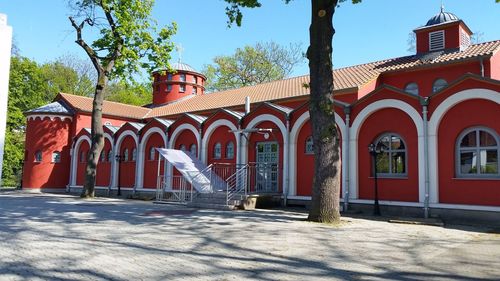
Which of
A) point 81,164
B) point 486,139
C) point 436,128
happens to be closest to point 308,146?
point 436,128

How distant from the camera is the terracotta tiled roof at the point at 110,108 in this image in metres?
32.0

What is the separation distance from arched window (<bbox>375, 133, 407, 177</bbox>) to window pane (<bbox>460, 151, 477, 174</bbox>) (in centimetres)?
193

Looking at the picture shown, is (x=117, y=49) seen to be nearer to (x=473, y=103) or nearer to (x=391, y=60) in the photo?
(x=391, y=60)

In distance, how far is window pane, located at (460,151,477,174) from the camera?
13.4m

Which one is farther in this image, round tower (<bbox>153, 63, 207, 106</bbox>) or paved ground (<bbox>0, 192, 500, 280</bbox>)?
round tower (<bbox>153, 63, 207, 106</bbox>)

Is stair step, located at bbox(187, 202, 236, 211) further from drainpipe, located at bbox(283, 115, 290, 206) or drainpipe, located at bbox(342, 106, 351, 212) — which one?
drainpipe, located at bbox(342, 106, 351, 212)

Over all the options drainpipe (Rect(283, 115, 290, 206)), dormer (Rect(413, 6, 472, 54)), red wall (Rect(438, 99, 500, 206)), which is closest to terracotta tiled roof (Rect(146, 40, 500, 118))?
dormer (Rect(413, 6, 472, 54))

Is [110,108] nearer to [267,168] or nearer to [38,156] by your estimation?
[38,156]

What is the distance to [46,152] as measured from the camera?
30547mm

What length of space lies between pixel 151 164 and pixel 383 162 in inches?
570

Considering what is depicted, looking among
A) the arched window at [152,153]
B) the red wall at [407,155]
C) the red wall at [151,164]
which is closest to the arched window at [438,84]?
the red wall at [407,155]

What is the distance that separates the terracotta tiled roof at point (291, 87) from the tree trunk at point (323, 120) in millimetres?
2249

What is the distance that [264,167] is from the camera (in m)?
19.4

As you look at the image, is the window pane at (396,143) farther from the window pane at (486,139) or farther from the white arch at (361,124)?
the window pane at (486,139)
